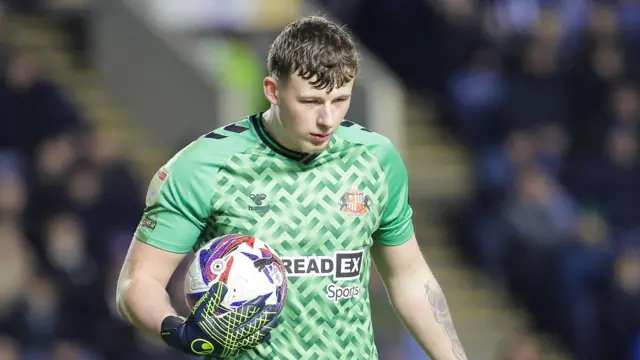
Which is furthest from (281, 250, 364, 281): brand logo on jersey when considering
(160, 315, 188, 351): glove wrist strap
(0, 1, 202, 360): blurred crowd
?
(0, 1, 202, 360): blurred crowd

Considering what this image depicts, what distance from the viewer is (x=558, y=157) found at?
12.5 meters

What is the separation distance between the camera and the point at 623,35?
13836mm

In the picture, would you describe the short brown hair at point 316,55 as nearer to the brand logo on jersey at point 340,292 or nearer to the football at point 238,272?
the football at point 238,272

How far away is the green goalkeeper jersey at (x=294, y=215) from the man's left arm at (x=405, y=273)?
0.06 meters

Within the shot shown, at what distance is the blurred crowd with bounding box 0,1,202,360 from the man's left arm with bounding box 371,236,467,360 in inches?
195

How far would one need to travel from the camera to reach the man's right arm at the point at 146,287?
4590mm

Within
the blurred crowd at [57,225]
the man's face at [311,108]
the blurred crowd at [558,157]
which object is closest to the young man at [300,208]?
the man's face at [311,108]

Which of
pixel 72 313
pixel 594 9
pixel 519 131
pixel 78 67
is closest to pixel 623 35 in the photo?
pixel 594 9

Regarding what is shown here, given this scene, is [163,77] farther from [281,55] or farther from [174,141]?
[281,55]

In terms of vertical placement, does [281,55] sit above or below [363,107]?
above

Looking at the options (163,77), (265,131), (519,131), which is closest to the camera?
(265,131)

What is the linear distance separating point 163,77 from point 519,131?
11.2 feet

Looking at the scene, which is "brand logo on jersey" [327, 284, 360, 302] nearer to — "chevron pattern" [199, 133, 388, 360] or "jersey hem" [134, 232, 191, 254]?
"chevron pattern" [199, 133, 388, 360]

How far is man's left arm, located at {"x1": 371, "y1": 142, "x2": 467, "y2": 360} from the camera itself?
199 inches
